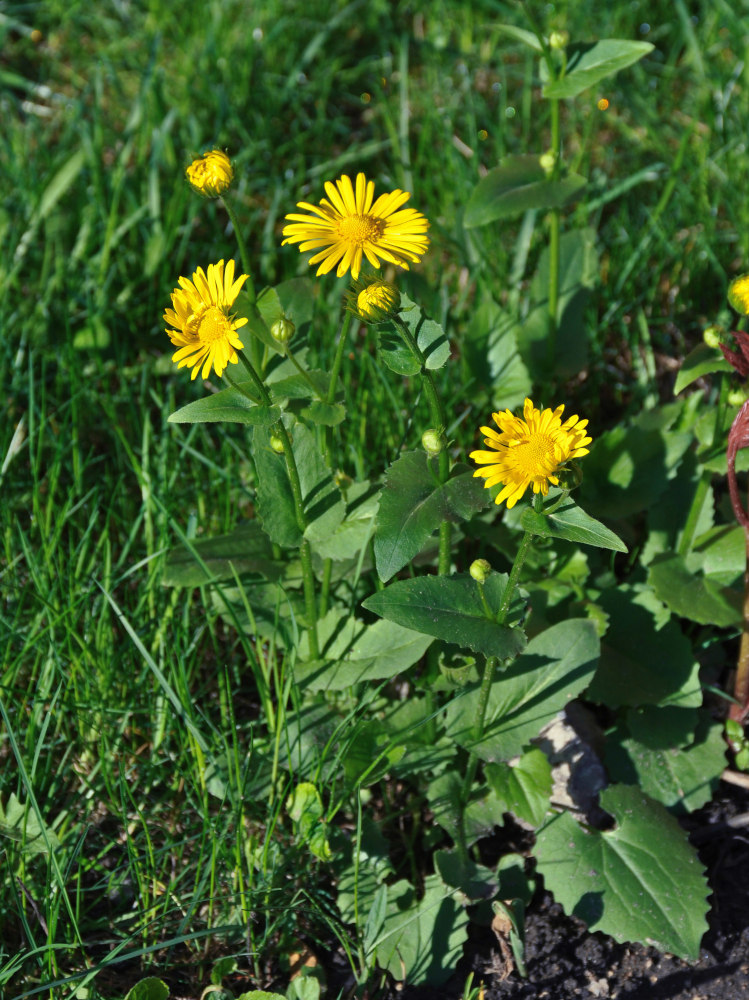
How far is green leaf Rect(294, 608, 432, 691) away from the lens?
241 centimetres

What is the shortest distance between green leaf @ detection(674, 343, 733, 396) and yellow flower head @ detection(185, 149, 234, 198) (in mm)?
1163

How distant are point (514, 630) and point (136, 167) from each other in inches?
110

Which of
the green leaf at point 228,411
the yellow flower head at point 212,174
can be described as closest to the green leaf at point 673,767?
the green leaf at point 228,411

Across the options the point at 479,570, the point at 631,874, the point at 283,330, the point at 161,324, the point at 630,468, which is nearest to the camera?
the point at 479,570

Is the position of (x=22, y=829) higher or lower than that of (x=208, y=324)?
lower

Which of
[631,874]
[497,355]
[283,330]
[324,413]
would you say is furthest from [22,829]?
[497,355]

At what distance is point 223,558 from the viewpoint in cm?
261

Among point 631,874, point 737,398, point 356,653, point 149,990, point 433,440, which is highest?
point 433,440

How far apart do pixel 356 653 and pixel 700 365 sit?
3.69 ft

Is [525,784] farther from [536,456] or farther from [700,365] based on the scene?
[700,365]

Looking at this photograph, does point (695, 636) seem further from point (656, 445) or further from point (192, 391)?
point (192, 391)

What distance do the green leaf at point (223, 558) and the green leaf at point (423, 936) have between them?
0.88m

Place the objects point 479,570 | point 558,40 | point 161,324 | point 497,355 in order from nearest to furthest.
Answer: point 479,570 < point 558,40 < point 497,355 < point 161,324

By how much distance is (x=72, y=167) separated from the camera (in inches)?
153
